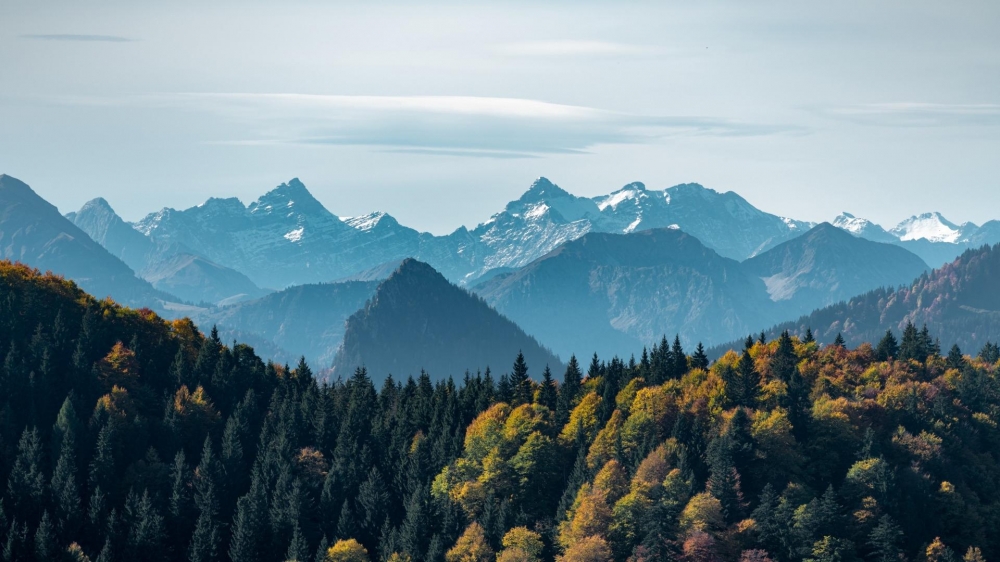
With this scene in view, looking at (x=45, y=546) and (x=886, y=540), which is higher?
(x=45, y=546)

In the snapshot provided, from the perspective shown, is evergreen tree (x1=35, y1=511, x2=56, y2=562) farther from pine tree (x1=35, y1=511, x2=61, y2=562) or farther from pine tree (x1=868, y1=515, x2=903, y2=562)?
pine tree (x1=868, y1=515, x2=903, y2=562)

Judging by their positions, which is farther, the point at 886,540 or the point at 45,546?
the point at 45,546

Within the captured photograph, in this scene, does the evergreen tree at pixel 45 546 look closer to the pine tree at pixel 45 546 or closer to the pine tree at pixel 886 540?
the pine tree at pixel 45 546

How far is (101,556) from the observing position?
639 ft

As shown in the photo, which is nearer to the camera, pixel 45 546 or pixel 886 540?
pixel 886 540

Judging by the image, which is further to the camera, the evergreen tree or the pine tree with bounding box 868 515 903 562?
the evergreen tree

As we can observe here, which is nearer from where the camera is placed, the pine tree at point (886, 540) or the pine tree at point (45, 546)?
the pine tree at point (886, 540)

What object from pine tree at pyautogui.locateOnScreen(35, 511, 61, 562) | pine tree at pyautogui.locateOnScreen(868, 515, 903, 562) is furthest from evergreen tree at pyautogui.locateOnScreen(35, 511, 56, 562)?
pine tree at pyautogui.locateOnScreen(868, 515, 903, 562)

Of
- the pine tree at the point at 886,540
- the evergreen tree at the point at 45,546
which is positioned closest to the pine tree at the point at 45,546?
the evergreen tree at the point at 45,546

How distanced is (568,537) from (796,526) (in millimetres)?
33369

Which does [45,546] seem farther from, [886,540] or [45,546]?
[886,540]

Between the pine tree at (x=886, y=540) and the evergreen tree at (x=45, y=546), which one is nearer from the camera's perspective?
the pine tree at (x=886, y=540)

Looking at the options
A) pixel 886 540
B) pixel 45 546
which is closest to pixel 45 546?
pixel 45 546

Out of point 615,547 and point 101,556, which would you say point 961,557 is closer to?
point 615,547
